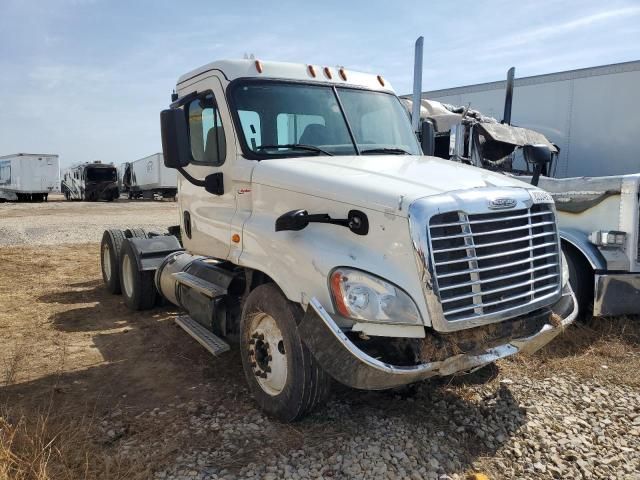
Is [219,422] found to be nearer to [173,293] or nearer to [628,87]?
[173,293]

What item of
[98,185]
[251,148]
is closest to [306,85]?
[251,148]

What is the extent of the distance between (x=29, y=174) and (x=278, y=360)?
36491 millimetres

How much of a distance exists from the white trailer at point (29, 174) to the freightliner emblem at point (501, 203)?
1471 inches

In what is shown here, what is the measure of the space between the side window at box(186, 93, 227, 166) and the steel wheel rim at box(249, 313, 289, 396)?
1451 millimetres

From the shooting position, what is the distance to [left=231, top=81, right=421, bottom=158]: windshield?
423 cm

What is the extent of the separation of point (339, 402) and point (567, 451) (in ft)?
5.12

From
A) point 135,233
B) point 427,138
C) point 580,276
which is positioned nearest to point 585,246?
point 580,276

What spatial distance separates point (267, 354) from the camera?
379cm

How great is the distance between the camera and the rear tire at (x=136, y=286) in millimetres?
6703

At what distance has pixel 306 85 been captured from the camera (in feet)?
14.7

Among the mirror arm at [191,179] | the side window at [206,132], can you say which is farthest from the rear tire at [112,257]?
the side window at [206,132]

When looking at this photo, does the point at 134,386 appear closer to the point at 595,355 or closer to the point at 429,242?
the point at 429,242

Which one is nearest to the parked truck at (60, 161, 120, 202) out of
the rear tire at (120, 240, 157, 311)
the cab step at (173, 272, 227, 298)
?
the rear tire at (120, 240, 157, 311)

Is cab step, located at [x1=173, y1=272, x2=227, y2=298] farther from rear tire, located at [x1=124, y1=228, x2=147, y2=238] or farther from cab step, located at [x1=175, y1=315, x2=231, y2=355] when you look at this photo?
rear tire, located at [x1=124, y1=228, x2=147, y2=238]
